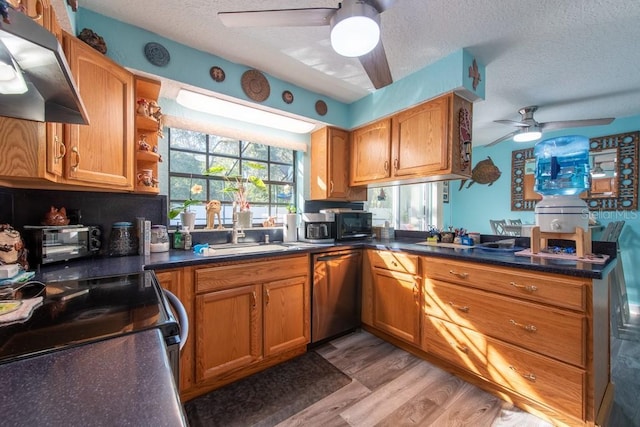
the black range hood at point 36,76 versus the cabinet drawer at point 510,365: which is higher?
the black range hood at point 36,76

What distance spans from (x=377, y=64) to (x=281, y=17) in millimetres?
608

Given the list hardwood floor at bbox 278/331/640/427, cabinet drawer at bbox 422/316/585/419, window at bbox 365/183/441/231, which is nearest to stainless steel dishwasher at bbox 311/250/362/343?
hardwood floor at bbox 278/331/640/427

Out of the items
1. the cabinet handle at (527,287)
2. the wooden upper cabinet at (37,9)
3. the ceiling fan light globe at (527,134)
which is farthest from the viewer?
the ceiling fan light globe at (527,134)

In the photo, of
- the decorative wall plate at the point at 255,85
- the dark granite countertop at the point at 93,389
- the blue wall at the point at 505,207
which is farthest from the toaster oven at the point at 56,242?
the blue wall at the point at 505,207

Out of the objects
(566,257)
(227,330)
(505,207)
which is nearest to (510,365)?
(566,257)

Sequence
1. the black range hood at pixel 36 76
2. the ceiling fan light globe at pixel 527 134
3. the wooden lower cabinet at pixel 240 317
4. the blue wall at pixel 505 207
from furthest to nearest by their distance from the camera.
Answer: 1. the blue wall at pixel 505 207
2. the ceiling fan light globe at pixel 527 134
3. the wooden lower cabinet at pixel 240 317
4. the black range hood at pixel 36 76

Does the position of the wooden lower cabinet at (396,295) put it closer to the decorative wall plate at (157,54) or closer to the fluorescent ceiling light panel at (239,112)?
→ the fluorescent ceiling light panel at (239,112)

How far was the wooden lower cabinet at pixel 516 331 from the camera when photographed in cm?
132

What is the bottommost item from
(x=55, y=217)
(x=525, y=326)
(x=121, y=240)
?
(x=525, y=326)

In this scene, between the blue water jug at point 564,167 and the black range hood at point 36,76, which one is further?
the blue water jug at point 564,167

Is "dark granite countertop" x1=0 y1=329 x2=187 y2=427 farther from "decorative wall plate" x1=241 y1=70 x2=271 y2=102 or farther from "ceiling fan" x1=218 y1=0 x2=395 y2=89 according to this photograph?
"decorative wall plate" x1=241 y1=70 x2=271 y2=102

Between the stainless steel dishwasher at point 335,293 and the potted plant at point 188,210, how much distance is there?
3.47 feet

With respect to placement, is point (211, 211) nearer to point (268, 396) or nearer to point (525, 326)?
point (268, 396)

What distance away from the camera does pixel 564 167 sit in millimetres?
1794
